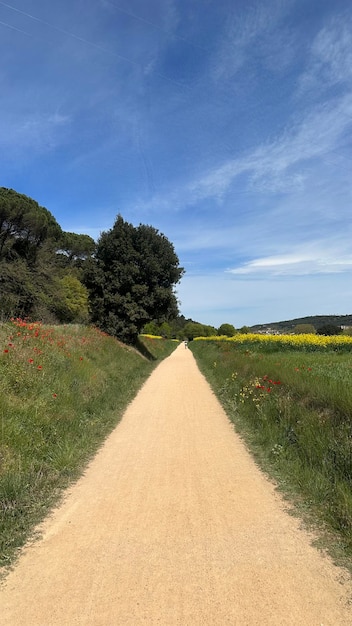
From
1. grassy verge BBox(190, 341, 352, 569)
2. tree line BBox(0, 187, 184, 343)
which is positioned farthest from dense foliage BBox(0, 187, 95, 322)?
grassy verge BBox(190, 341, 352, 569)

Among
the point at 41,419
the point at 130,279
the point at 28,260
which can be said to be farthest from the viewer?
the point at 28,260

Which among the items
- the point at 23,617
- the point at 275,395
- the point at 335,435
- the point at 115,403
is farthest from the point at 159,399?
the point at 23,617

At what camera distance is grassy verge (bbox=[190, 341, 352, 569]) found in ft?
13.3

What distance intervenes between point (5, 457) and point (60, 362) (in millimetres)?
5059

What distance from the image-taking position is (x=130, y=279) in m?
24.5

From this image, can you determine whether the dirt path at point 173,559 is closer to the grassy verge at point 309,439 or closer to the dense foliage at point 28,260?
the grassy verge at point 309,439

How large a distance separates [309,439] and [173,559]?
301cm

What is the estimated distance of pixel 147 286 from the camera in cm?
2514

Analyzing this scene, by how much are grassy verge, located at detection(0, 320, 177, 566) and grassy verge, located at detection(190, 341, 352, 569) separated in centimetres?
276

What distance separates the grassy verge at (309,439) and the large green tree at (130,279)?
16.0 metres

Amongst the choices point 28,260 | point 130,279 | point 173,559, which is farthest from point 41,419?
point 28,260

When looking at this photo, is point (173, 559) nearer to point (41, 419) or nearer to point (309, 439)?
point (309, 439)

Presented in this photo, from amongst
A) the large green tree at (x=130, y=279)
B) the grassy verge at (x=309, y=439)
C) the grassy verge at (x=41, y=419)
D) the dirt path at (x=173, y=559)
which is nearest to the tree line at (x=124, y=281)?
the large green tree at (x=130, y=279)

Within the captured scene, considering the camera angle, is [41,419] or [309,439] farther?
[41,419]
